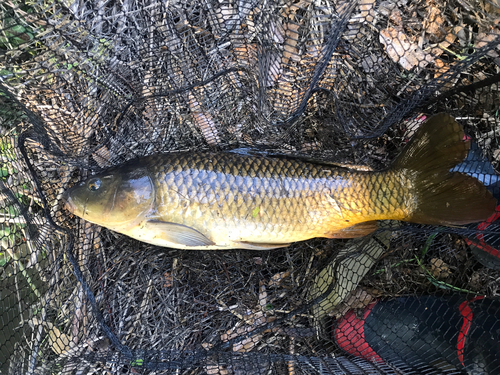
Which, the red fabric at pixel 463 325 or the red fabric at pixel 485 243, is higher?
the red fabric at pixel 485 243

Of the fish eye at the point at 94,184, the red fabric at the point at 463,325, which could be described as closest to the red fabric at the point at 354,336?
the red fabric at the point at 463,325

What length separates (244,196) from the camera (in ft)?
5.09

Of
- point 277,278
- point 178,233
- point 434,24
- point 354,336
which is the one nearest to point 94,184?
point 178,233

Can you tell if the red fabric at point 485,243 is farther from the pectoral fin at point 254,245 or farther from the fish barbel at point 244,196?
the pectoral fin at point 254,245

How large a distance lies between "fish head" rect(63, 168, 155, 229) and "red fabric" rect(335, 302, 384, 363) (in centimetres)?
125

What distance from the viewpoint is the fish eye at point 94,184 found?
154cm

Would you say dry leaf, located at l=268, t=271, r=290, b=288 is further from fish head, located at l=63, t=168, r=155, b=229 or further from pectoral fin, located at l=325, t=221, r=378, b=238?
fish head, located at l=63, t=168, r=155, b=229

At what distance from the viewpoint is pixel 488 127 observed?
171 cm

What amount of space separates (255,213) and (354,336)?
0.91 m

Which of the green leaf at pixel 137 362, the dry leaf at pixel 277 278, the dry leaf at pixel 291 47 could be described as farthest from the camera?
the dry leaf at pixel 277 278

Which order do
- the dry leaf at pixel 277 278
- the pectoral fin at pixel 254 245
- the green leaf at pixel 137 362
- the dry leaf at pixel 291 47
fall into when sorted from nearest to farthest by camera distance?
the dry leaf at pixel 291 47
the green leaf at pixel 137 362
the pectoral fin at pixel 254 245
the dry leaf at pixel 277 278

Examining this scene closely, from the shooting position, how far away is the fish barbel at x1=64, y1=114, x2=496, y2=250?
154cm

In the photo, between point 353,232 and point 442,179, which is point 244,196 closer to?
point 353,232

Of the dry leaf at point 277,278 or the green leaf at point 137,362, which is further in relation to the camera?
the dry leaf at point 277,278
